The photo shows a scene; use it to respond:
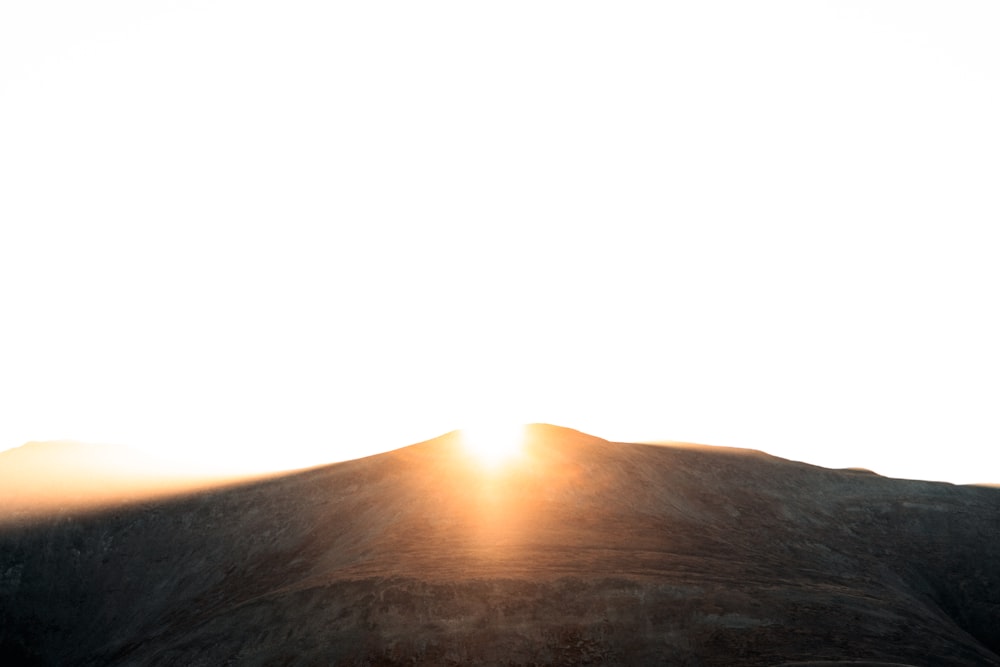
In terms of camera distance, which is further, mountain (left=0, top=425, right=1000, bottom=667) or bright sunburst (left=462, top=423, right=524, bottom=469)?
bright sunburst (left=462, top=423, right=524, bottom=469)

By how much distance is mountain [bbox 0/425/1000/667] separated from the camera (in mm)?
38281

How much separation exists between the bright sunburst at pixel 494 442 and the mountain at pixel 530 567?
1014 mm

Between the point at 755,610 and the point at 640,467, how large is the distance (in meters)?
19.3

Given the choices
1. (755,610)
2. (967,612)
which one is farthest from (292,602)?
(967,612)

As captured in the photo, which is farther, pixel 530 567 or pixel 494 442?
pixel 494 442

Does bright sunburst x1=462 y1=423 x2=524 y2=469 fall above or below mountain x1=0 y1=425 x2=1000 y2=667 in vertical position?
above

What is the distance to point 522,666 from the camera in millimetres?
36469

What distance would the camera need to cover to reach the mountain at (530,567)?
3828 cm

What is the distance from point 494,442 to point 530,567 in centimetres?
1833

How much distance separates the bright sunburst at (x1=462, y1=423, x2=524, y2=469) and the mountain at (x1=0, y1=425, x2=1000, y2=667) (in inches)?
39.9

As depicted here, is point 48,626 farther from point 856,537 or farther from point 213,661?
point 856,537

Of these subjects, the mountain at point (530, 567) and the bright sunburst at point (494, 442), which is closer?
the mountain at point (530, 567)

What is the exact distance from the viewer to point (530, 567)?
42.0 meters

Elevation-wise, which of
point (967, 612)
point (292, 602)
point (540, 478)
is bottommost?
point (967, 612)
